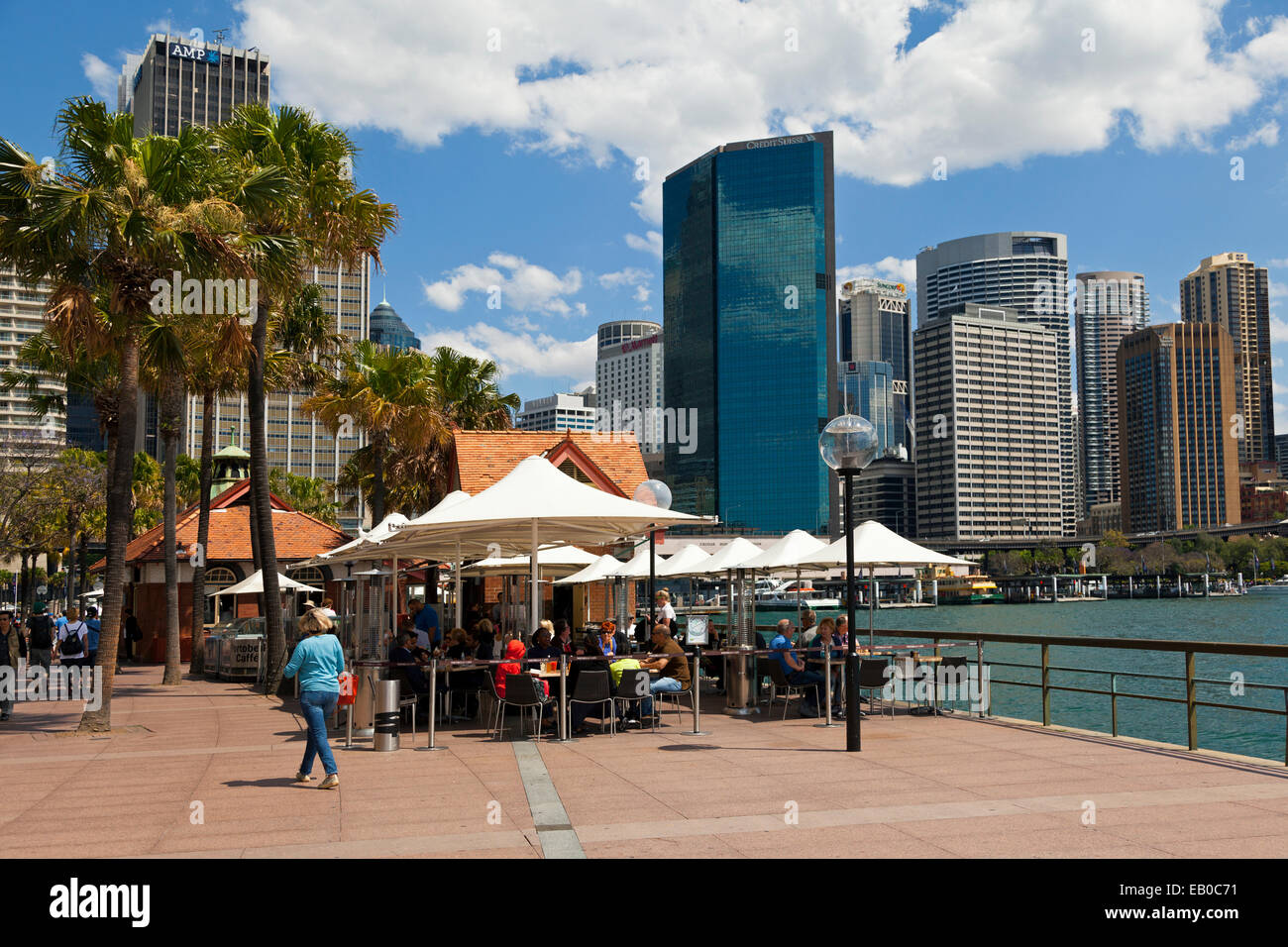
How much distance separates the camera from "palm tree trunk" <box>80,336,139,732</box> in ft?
51.5

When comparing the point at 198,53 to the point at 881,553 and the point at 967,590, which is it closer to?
the point at 967,590

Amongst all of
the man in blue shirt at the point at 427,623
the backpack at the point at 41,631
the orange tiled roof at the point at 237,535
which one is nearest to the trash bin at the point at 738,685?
the man in blue shirt at the point at 427,623

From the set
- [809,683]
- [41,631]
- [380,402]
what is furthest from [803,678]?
[380,402]

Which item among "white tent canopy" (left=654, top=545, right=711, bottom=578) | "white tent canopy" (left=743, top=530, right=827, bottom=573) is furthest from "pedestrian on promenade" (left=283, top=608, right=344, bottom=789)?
"white tent canopy" (left=654, top=545, right=711, bottom=578)

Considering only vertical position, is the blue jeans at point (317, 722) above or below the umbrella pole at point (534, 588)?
below

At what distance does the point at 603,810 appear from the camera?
28.6ft

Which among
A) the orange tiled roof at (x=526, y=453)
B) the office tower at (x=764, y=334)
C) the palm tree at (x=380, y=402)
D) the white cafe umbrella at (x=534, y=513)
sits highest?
the office tower at (x=764, y=334)

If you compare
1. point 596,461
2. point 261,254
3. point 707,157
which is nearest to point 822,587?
point 707,157

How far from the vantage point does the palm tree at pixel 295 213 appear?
69.4 ft

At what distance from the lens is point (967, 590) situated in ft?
532

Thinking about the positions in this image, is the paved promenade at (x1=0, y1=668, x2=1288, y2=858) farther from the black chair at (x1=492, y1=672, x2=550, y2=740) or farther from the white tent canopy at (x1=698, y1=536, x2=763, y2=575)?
the white tent canopy at (x1=698, y1=536, x2=763, y2=575)

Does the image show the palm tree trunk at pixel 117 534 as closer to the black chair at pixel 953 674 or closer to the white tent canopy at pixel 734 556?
the white tent canopy at pixel 734 556

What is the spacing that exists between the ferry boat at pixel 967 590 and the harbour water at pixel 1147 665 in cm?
1231
